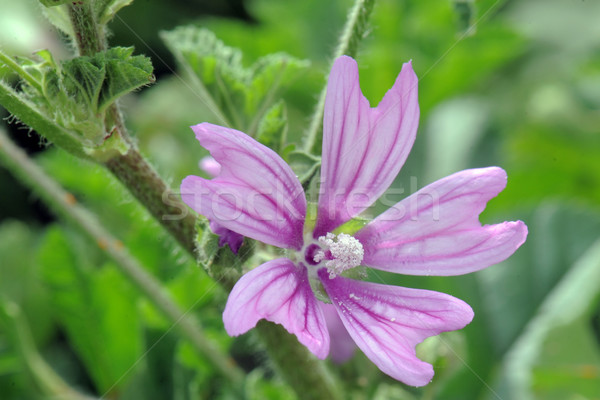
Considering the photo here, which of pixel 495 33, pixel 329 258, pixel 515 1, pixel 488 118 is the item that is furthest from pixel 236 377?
pixel 515 1

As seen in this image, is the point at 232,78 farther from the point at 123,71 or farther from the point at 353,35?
the point at 123,71

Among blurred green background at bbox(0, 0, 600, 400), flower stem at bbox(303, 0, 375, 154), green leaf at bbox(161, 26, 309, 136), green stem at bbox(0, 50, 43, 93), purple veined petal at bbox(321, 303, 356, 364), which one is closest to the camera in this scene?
green stem at bbox(0, 50, 43, 93)

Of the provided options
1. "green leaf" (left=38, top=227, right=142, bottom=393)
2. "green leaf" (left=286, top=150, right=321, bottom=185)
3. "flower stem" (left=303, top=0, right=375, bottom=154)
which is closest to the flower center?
"green leaf" (left=286, top=150, right=321, bottom=185)

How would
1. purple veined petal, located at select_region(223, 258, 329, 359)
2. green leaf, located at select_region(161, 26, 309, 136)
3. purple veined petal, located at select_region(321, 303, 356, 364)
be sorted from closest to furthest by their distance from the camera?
purple veined petal, located at select_region(223, 258, 329, 359), green leaf, located at select_region(161, 26, 309, 136), purple veined petal, located at select_region(321, 303, 356, 364)

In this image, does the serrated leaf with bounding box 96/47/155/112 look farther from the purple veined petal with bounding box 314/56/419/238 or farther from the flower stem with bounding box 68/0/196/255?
the purple veined petal with bounding box 314/56/419/238

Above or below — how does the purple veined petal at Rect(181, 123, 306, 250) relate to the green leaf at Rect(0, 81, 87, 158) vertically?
below

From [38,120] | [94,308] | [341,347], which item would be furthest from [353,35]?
[94,308]

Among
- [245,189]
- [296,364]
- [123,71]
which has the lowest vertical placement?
[296,364]
